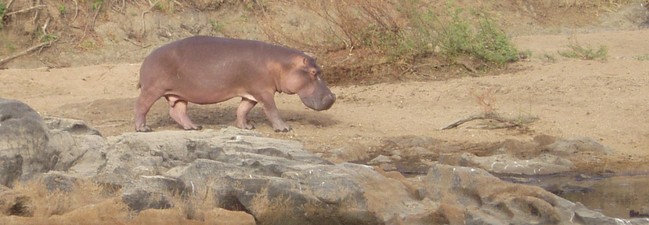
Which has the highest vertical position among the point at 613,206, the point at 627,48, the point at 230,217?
the point at 230,217

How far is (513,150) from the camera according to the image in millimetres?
11508

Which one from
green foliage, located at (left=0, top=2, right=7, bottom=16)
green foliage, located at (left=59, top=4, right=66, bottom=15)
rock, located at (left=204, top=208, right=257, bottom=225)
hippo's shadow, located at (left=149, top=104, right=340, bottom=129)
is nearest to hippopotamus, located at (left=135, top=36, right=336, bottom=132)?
hippo's shadow, located at (left=149, top=104, right=340, bottom=129)

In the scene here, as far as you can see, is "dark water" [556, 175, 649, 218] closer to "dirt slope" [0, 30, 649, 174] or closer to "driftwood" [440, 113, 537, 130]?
"dirt slope" [0, 30, 649, 174]

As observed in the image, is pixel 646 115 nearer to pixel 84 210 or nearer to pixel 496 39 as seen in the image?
pixel 496 39

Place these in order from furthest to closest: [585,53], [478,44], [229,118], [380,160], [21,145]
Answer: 1. [585,53]
2. [478,44]
3. [229,118]
4. [380,160]
5. [21,145]

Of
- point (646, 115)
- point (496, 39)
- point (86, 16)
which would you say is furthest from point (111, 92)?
point (646, 115)

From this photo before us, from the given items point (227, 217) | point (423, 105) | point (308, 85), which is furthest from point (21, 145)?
point (423, 105)

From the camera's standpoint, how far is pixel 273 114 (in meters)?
12.2

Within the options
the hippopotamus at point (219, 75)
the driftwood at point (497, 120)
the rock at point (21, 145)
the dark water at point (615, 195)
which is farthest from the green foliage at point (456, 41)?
the rock at point (21, 145)

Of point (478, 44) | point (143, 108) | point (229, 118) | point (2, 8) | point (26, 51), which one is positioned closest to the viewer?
point (143, 108)

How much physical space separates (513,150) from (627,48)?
6.29 m

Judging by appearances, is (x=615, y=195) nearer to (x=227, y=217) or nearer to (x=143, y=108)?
(x=227, y=217)

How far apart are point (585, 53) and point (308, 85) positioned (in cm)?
456

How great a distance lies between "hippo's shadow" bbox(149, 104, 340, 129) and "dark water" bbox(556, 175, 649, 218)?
3213 mm
